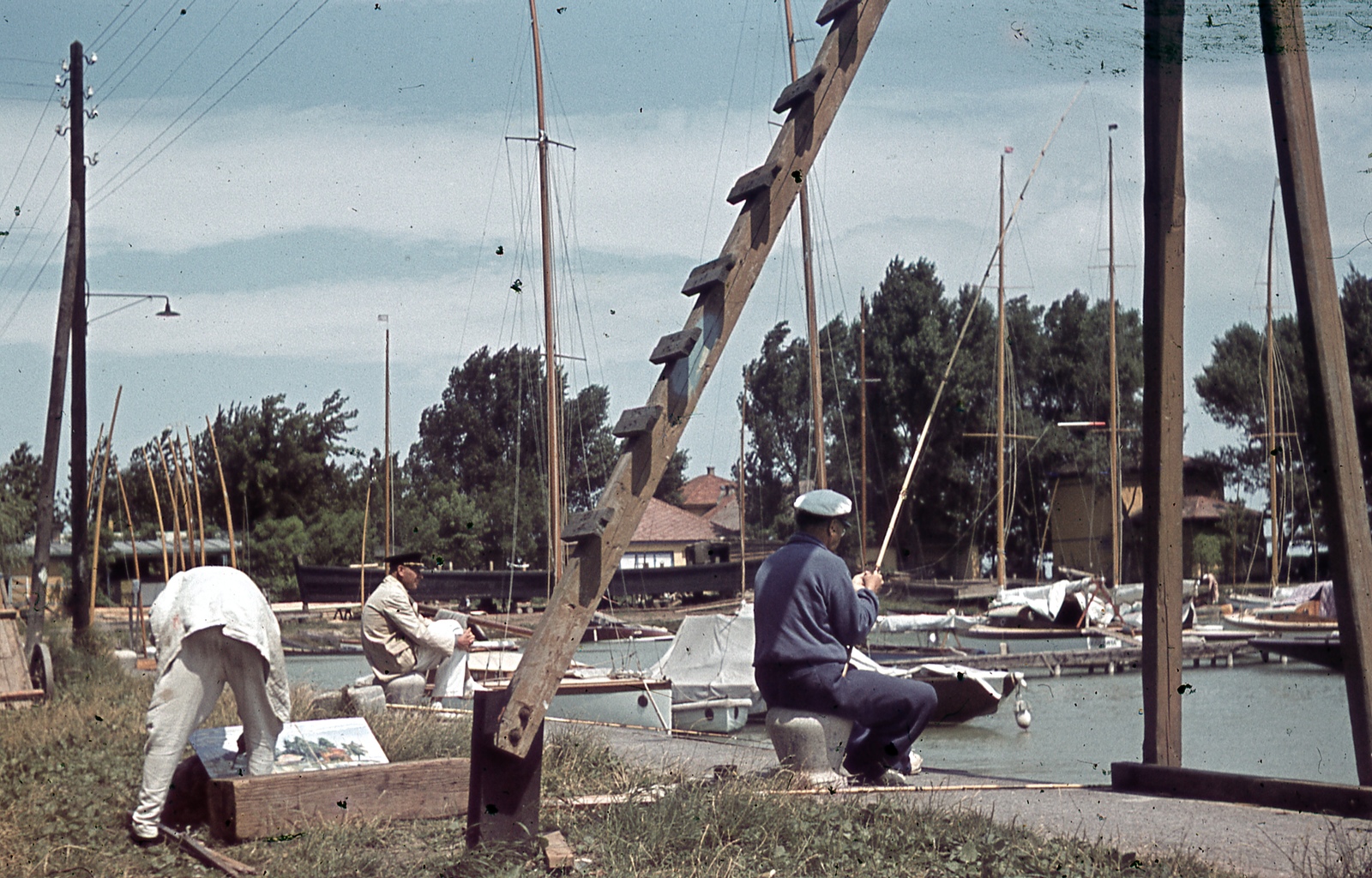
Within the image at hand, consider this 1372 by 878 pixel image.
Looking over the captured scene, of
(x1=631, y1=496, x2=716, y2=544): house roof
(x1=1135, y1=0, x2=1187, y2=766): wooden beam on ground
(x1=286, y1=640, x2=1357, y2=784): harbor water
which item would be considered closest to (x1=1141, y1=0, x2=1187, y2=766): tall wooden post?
(x1=1135, y1=0, x2=1187, y2=766): wooden beam on ground

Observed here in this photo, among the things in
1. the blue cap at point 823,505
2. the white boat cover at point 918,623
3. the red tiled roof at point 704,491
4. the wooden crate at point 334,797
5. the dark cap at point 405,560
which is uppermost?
the red tiled roof at point 704,491

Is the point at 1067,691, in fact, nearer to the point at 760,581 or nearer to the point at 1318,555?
the point at 760,581

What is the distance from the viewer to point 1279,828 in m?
5.45

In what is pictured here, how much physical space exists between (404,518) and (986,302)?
94.9 ft

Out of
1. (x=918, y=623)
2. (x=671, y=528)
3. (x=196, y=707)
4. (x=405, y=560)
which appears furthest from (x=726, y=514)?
(x=196, y=707)

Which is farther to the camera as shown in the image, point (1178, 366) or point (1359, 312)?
point (1359, 312)

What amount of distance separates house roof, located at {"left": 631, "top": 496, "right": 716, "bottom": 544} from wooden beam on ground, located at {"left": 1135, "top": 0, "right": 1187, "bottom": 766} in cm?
6737

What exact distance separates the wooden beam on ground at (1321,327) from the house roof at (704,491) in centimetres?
9452

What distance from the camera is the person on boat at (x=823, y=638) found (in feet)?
20.4

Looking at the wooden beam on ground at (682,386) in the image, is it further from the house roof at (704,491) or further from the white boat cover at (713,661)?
the house roof at (704,491)

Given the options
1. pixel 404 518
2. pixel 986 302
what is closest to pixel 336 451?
pixel 404 518

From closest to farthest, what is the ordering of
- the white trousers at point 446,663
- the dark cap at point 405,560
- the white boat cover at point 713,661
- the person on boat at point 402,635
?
1. the dark cap at point 405,560
2. the person on boat at point 402,635
3. the white trousers at point 446,663
4. the white boat cover at point 713,661

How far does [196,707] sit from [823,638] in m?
2.87

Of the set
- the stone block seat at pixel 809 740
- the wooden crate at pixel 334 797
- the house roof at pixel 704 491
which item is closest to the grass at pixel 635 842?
the wooden crate at pixel 334 797
